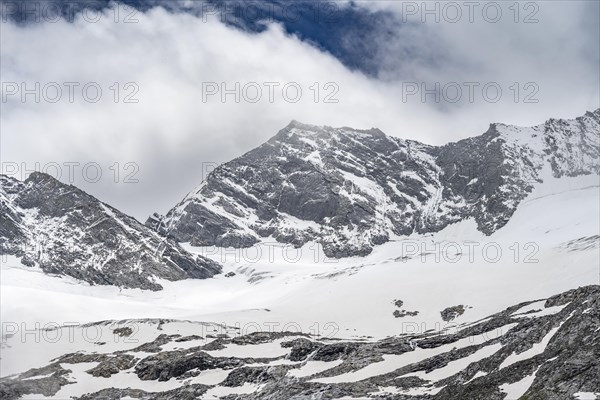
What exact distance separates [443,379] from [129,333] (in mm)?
83215

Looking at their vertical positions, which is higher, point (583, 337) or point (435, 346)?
point (583, 337)

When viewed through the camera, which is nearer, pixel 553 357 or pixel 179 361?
pixel 553 357

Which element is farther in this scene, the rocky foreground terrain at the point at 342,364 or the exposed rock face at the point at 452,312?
the exposed rock face at the point at 452,312

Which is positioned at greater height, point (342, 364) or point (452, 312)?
point (452, 312)

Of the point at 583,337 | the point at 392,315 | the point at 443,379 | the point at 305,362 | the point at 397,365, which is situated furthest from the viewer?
the point at 392,315

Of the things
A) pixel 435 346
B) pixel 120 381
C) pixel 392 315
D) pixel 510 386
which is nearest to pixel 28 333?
pixel 120 381

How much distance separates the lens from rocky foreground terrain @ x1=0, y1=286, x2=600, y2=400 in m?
62.0

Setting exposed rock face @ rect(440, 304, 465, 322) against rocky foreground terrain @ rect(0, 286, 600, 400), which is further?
exposed rock face @ rect(440, 304, 465, 322)

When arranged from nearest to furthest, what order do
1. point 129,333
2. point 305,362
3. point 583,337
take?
point 583,337 → point 305,362 → point 129,333

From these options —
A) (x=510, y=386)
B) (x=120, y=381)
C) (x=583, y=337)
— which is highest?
(x=583, y=337)

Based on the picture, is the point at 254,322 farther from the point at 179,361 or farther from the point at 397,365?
the point at 397,365

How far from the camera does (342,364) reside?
99812mm

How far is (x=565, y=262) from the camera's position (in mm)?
161500

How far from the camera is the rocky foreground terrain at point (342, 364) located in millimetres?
62031
